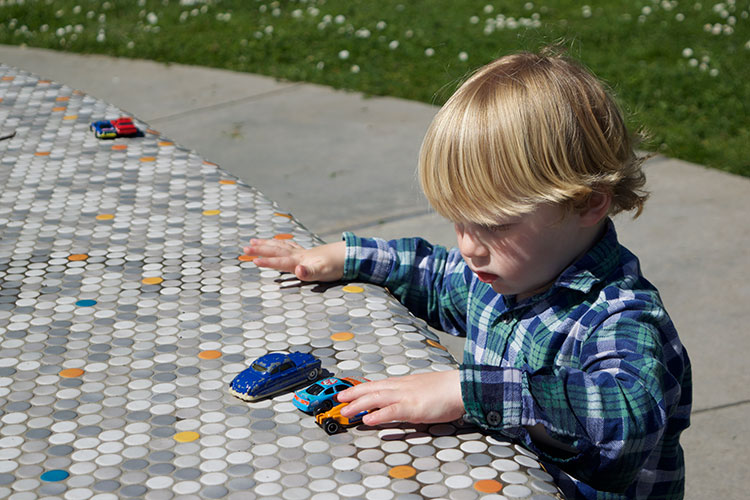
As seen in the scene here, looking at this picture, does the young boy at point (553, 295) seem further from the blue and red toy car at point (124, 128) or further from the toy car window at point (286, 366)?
the blue and red toy car at point (124, 128)

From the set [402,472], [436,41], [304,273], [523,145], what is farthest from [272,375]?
[436,41]

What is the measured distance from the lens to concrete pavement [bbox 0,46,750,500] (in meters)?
3.33

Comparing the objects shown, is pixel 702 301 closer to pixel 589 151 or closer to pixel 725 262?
pixel 725 262

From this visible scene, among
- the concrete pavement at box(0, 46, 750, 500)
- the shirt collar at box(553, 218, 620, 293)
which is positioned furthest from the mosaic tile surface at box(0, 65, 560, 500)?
the concrete pavement at box(0, 46, 750, 500)

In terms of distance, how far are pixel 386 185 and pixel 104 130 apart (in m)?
2.94

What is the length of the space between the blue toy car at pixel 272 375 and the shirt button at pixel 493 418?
10.8 inches

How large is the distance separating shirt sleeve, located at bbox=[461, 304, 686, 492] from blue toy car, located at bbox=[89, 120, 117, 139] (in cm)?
154

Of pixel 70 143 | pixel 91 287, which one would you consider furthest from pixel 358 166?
pixel 91 287

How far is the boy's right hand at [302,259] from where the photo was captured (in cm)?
174

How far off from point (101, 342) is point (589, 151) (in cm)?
88

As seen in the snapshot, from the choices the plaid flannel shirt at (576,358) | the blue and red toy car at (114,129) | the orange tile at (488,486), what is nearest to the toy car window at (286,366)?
the plaid flannel shirt at (576,358)

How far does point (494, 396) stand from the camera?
130cm

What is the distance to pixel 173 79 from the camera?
753 centimetres

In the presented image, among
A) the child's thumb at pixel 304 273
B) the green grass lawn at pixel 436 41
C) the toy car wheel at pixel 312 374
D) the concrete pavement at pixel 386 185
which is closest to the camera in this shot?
the toy car wheel at pixel 312 374
